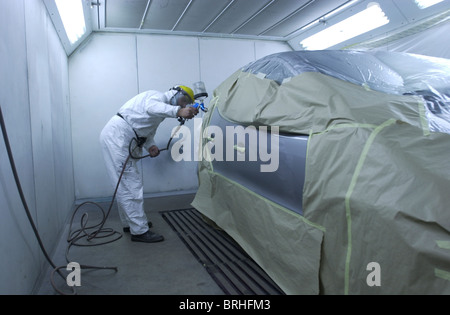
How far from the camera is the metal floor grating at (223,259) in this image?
1818 mm

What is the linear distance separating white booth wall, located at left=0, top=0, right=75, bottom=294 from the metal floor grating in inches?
43.3

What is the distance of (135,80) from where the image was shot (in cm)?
420

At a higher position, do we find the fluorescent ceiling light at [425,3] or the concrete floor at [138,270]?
the fluorescent ceiling light at [425,3]

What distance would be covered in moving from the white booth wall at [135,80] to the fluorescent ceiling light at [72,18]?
18.6 inches

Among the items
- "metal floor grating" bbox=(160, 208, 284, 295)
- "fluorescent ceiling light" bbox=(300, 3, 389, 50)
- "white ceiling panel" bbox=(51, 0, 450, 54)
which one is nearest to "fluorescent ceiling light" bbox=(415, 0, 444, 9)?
"white ceiling panel" bbox=(51, 0, 450, 54)

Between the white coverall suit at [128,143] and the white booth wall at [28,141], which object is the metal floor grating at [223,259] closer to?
the white coverall suit at [128,143]

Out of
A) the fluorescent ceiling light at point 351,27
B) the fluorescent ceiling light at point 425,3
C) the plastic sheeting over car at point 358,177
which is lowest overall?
the plastic sheeting over car at point 358,177

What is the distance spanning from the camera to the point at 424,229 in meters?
0.98

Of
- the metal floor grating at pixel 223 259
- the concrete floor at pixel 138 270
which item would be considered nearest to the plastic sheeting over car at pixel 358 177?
the metal floor grating at pixel 223 259

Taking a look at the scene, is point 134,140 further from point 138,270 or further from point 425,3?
point 425,3

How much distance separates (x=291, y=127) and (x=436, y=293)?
0.95 metres

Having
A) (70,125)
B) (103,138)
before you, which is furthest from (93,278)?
(70,125)

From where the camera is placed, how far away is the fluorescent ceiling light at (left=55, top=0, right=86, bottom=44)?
2697mm

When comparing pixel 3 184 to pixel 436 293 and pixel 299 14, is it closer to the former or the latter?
pixel 436 293
